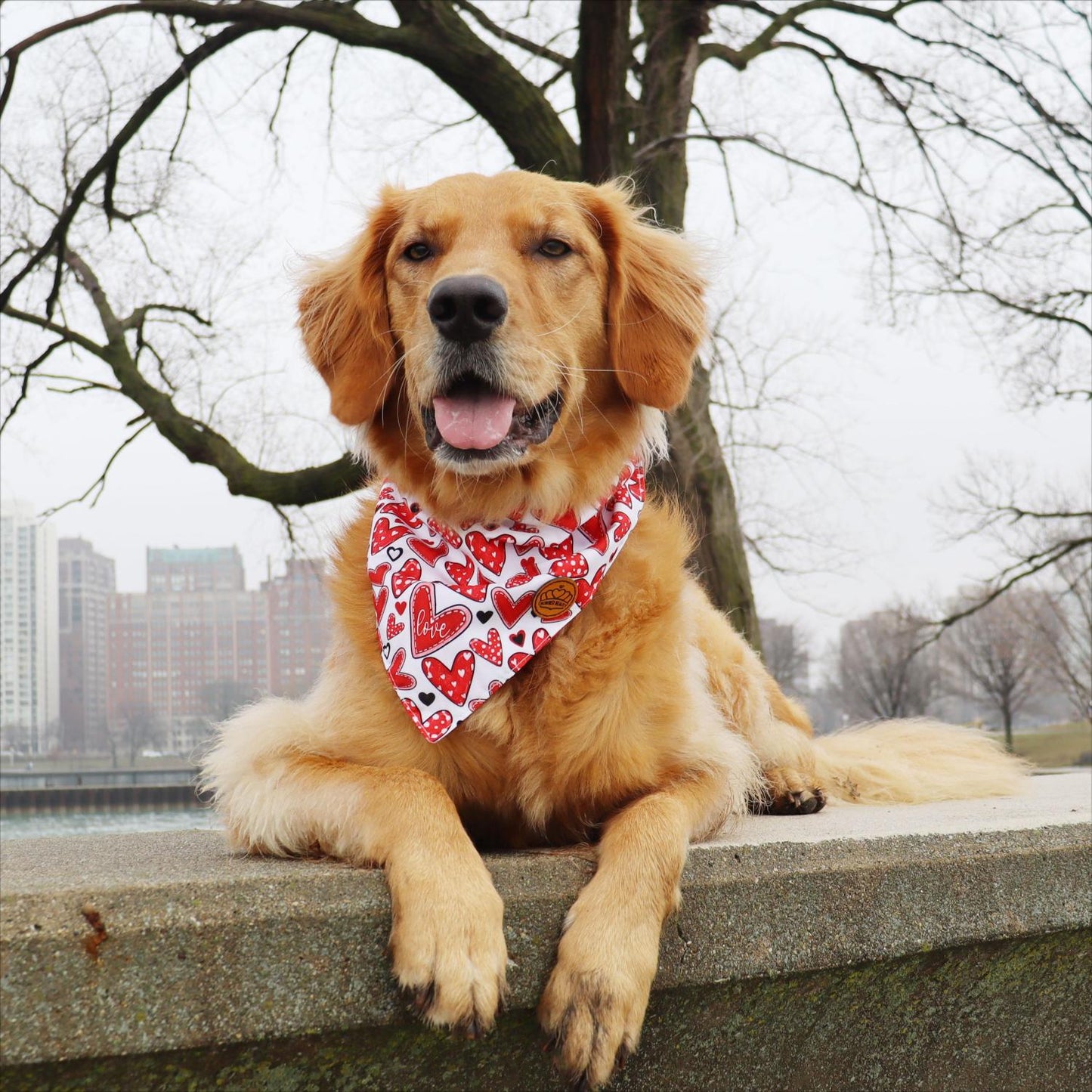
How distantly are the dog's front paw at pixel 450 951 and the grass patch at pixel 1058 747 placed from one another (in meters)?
32.6

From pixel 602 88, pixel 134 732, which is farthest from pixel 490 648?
pixel 134 732

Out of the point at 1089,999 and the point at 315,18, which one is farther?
the point at 315,18

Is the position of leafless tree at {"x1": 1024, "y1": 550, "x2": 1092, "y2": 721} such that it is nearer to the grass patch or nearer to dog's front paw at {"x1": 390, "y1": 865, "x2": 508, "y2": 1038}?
the grass patch

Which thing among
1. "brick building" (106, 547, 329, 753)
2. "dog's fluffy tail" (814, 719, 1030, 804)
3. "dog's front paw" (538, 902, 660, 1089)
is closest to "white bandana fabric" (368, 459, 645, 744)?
"dog's front paw" (538, 902, 660, 1089)

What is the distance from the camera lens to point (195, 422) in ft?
37.8

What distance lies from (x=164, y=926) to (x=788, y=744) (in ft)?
9.06

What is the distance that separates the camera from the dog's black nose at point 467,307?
8.13ft

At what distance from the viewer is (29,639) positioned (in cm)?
3241

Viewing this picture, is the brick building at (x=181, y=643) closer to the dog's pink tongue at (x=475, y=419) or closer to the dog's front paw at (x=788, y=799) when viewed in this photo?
the dog's front paw at (x=788, y=799)

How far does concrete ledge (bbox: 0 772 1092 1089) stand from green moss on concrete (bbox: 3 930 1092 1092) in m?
0.01

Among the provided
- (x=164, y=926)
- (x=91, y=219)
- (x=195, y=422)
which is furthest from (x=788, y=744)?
(x=91, y=219)

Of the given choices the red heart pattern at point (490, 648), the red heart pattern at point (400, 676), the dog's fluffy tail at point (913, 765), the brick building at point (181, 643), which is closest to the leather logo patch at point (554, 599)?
the red heart pattern at point (490, 648)

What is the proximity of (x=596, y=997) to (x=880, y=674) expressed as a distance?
51.3 meters

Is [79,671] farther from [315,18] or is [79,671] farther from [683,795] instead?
[683,795]
